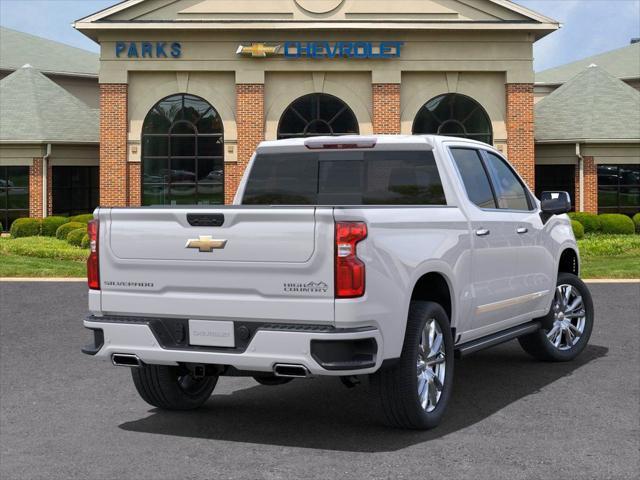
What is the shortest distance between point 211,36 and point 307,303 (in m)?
28.0

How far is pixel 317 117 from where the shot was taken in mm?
33125

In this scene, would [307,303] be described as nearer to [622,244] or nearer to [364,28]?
[622,244]

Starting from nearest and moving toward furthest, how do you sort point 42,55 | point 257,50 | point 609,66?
point 257,50
point 42,55
point 609,66

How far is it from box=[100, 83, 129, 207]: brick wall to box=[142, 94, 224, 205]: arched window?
755mm

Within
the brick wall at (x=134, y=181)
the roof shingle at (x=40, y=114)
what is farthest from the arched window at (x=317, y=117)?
the roof shingle at (x=40, y=114)

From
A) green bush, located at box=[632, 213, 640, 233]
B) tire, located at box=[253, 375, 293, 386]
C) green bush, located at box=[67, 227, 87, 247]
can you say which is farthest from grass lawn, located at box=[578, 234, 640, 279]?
green bush, located at box=[67, 227, 87, 247]


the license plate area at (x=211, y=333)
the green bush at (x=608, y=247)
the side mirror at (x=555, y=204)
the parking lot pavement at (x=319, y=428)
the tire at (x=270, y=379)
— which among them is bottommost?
the parking lot pavement at (x=319, y=428)

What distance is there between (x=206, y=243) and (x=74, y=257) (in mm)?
18290

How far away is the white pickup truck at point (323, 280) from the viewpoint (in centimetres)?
599

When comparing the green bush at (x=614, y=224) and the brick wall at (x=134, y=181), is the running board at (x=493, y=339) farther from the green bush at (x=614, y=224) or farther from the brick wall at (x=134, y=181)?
the brick wall at (x=134, y=181)

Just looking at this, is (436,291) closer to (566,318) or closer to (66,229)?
(566,318)

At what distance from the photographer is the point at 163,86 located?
33125mm

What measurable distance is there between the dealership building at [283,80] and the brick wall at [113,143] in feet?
0.11

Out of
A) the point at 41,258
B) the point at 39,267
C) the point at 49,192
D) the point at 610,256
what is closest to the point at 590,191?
the point at 610,256
